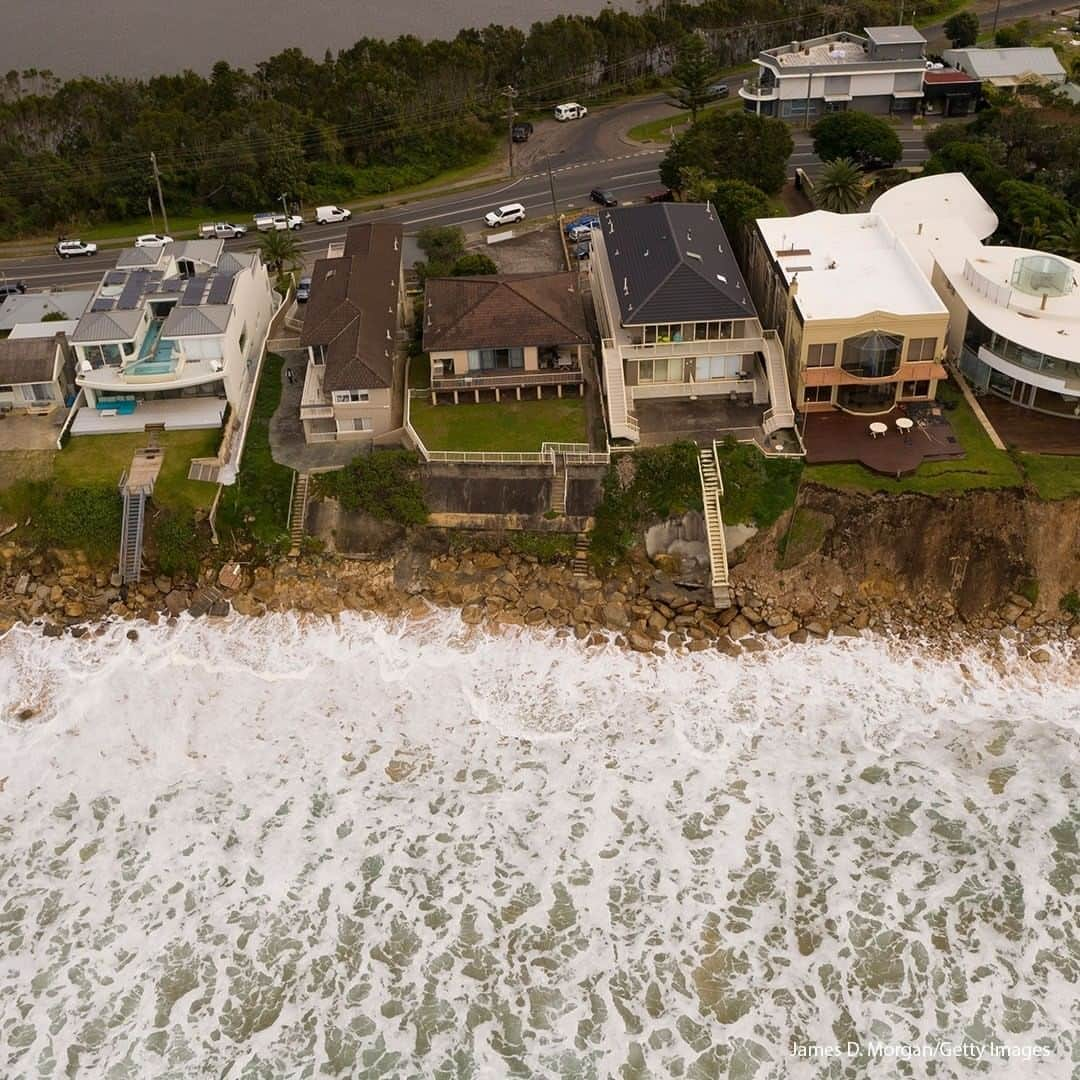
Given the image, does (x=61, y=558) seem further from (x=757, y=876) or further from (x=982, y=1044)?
(x=982, y=1044)

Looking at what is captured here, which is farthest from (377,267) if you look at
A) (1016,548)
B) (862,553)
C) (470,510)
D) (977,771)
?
(977,771)

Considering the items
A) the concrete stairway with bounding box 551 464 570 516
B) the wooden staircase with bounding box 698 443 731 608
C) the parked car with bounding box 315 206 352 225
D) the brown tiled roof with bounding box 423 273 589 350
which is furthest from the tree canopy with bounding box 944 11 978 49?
the concrete stairway with bounding box 551 464 570 516

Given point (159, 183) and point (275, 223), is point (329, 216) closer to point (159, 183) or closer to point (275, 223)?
point (275, 223)

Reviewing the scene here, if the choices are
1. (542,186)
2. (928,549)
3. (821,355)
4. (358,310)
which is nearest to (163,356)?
(358,310)

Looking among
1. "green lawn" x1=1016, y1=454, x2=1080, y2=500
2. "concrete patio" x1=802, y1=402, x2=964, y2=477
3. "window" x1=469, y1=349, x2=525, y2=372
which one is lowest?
"green lawn" x1=1016, y1=454, x2=1080, y2=500

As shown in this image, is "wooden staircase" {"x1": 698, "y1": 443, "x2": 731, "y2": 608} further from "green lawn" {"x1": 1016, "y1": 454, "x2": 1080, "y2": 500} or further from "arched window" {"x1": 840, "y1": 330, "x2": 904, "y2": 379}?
"green lawn" {"x1": 1016, "y1": 454, "x2": 1080, "y2": 500}

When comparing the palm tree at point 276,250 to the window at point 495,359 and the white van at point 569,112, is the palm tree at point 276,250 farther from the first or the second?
the white van at point 569,112
